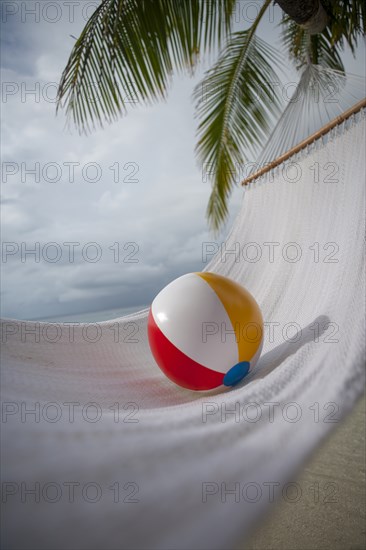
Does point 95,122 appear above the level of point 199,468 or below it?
above

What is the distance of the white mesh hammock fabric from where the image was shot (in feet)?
2.48

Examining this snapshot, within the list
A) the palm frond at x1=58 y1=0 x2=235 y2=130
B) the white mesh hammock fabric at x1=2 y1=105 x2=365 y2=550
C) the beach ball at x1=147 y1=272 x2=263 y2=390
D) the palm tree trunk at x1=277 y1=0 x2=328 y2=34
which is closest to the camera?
the white mesh hammock fabric at x1=2 y1=105 x2=365 y2=550

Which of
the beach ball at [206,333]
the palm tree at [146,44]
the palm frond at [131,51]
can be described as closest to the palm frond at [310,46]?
the palm tree at [146,44]

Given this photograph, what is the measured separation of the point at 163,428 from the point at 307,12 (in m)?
2.81

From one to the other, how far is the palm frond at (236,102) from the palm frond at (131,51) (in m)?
0.91

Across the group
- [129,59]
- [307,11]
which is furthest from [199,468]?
[307,11]

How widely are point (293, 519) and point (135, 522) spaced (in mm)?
602

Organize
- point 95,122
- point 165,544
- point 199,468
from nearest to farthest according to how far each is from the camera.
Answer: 1. point 165,544
2. point 199,468
3. point 95,122

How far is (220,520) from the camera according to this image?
2.66 ft

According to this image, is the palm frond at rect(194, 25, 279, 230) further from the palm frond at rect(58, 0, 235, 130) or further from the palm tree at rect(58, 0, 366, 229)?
the palm frond at rect(58, 0, 235, 130)

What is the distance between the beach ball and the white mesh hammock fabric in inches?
4.2

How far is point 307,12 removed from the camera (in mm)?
2588

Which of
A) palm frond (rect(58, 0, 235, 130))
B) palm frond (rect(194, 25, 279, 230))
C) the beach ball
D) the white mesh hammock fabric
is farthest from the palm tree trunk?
the beach ball

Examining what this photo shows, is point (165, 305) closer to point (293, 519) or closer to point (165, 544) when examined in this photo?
point (293, 519)
